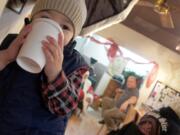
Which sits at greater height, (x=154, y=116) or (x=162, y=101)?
(x=154, y=116)

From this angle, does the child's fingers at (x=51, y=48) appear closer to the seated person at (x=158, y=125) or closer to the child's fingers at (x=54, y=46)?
the child's fingers at (x=54, y=46)

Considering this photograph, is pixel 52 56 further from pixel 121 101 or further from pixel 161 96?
pixel 161 96

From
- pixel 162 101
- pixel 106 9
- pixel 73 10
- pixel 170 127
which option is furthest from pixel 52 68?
pixel 162 101

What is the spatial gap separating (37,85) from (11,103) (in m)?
0.06

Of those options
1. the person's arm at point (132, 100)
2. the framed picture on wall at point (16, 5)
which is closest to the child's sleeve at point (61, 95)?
the framed picture on wall at point (16, 5)

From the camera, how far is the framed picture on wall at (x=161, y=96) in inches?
185

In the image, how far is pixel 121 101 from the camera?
15.5ft

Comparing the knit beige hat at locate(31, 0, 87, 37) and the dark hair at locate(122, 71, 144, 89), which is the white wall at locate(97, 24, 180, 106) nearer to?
the dark hair at locate(122, 71, 144, 89)

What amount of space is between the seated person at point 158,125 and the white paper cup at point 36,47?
5.76 ft

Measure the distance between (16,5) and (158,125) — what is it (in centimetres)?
134

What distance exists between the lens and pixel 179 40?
4.37 metres

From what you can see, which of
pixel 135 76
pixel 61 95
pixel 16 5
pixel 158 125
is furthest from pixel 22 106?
pixel 135 76

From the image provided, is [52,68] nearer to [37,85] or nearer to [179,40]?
[37,85]

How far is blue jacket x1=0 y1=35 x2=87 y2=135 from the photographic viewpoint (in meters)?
0.58
